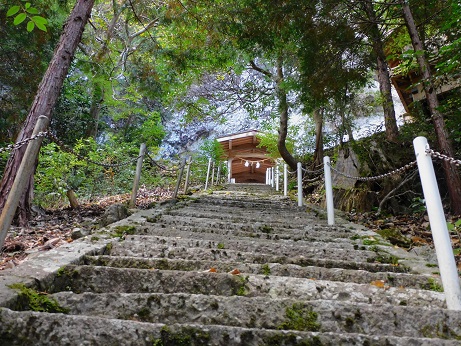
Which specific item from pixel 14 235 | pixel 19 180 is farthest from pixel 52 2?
pixel 19 180

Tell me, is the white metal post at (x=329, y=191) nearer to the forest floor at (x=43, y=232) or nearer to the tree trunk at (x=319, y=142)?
the forest floor at (x=43, y=232)

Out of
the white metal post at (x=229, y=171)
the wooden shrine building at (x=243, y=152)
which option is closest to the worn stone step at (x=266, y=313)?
the white metal post at (x=229, y=171)

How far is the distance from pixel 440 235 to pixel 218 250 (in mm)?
1553

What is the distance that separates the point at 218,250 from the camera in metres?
2.70

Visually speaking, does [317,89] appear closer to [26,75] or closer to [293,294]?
[293,294]

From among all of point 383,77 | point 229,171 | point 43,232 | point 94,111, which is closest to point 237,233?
point 43,232

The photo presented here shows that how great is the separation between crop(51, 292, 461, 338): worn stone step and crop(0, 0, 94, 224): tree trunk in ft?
10.7

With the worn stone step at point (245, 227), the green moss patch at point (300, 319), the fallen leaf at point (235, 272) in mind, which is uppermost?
the worn stone step at point (245, 227)

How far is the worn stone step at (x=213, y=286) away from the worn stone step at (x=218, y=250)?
602mm

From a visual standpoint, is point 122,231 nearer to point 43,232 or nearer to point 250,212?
point 43,232

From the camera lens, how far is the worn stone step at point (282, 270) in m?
2.25

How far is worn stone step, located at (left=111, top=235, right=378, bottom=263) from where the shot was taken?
2.67 m

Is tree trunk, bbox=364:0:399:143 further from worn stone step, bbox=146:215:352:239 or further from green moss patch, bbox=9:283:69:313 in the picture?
green moss patch, bbox=9:283:69:313

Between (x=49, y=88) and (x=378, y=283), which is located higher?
(x=49, y=88)
